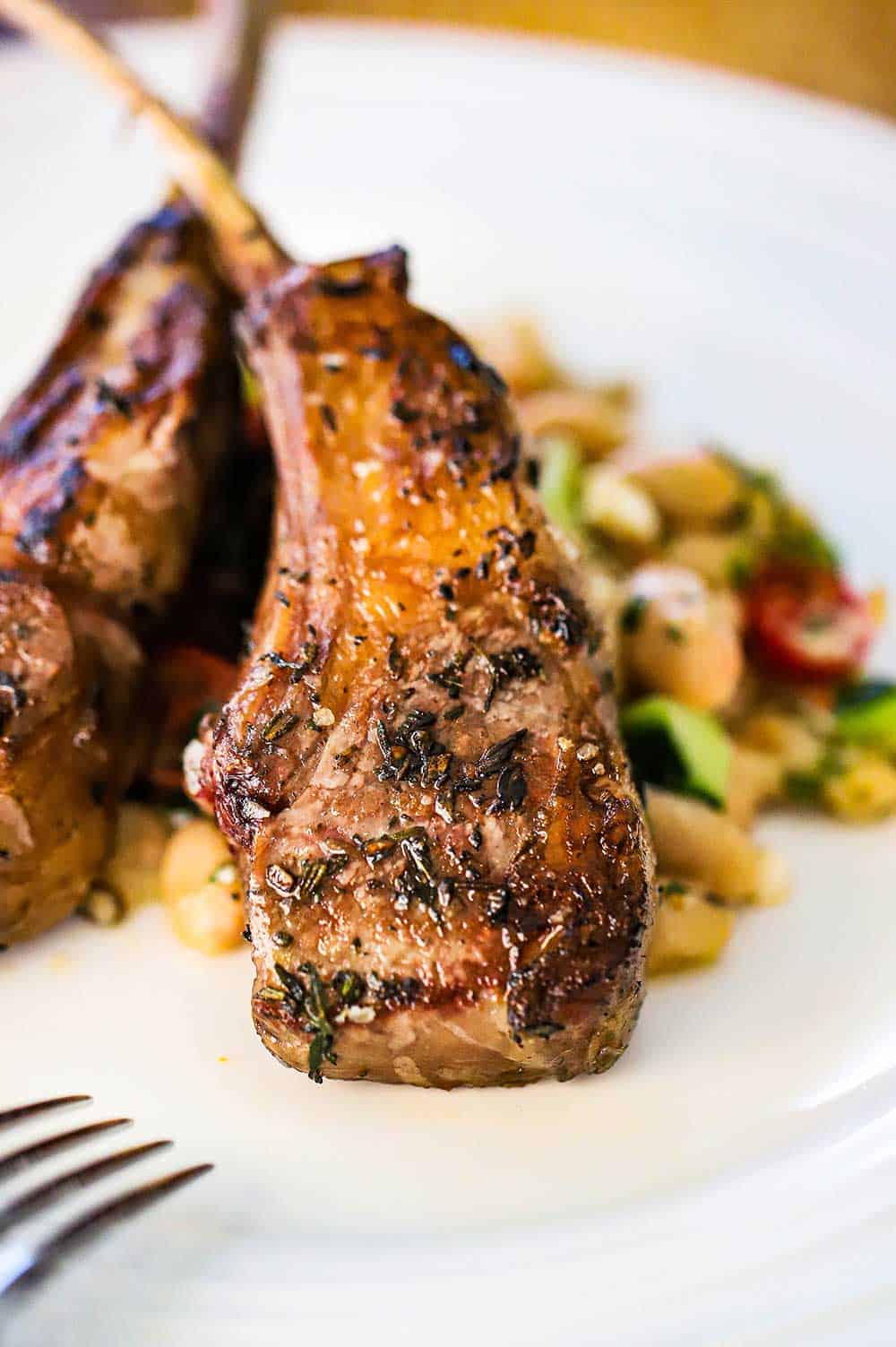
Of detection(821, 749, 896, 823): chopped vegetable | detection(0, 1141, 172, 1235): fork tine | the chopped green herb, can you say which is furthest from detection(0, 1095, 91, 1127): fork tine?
detection(821, 749, 896, 823): chopped vegetable

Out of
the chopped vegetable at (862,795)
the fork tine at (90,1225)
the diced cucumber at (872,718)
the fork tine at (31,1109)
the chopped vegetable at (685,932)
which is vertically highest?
the diced cucumber at (872,718)

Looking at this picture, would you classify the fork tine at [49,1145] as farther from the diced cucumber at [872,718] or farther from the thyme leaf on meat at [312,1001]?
the diced cucumber at [872,718]

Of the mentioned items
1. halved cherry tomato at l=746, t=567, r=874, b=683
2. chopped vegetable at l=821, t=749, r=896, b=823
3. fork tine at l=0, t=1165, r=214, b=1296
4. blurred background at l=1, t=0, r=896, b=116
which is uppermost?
blurred background at l=1, t=0, r=896, b=116

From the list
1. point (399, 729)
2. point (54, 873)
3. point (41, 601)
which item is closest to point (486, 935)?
point (399, 729)

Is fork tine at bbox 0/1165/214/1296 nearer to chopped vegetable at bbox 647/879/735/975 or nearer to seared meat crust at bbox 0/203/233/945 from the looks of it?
seared meat crust at bbox 0/203/233/945

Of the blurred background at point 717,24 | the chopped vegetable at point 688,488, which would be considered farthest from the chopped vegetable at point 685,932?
the blurred background at point 717,24
